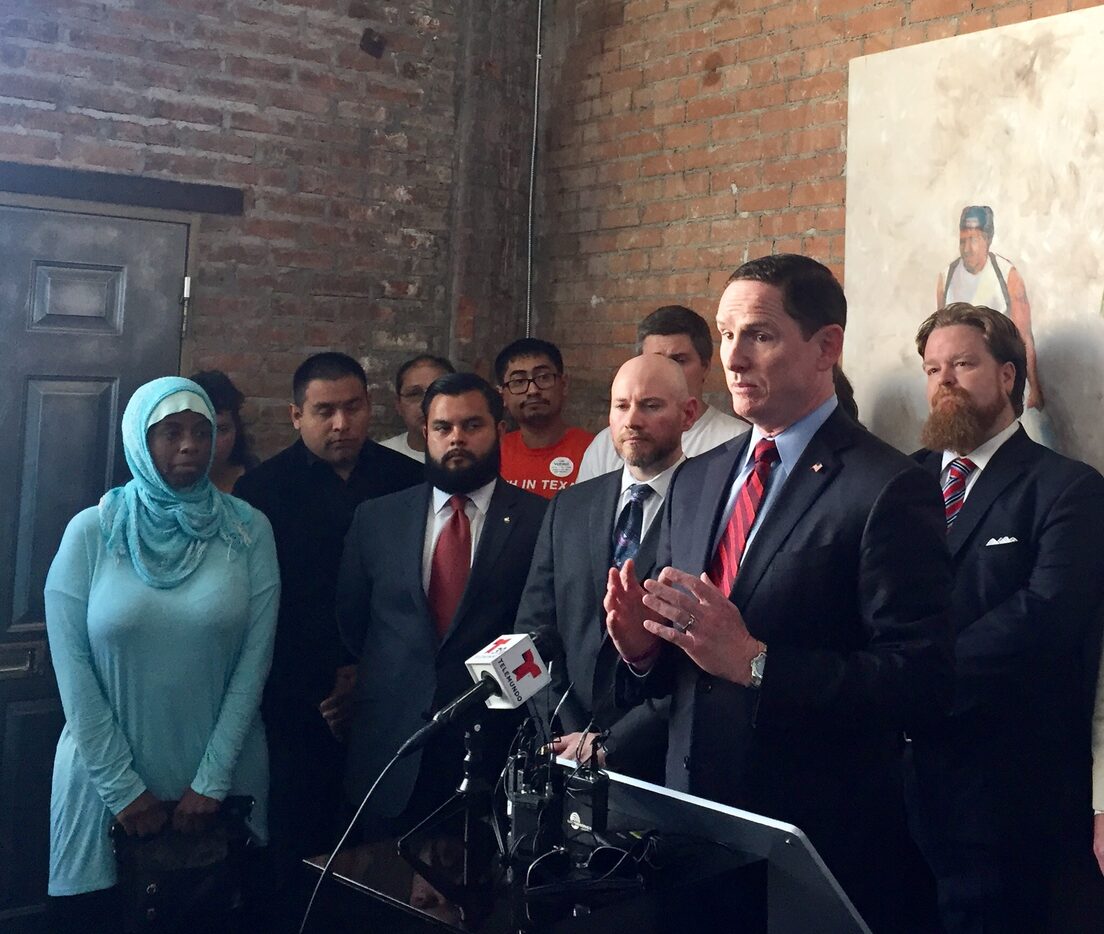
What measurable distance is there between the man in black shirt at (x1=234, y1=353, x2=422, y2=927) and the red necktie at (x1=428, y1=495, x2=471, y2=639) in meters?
0.42

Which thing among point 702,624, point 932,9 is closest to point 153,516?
point 702,624

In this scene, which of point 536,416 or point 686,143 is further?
point 686,143

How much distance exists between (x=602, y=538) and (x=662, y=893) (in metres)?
1.37

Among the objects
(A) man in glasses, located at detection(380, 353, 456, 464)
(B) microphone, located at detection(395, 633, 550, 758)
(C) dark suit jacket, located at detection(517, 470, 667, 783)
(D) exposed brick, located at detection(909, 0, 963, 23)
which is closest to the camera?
(B) microphone, located at detection(395, 633, 550, 758)

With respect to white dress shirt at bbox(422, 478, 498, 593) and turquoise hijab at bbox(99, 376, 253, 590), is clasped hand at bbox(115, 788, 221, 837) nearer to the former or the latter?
turquoise hijab at bbox(99, 376, 253, 590)

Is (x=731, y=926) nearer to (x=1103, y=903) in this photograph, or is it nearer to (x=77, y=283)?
(x=1103, y=903)

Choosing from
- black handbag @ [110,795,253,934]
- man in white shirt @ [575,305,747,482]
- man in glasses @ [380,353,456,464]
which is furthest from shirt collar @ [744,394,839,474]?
man in glasses @ [380,353,456,464]

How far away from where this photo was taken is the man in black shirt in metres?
3.34

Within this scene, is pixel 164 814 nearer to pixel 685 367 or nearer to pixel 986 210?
pixel 685 367

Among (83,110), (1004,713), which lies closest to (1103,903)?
(1004,713)

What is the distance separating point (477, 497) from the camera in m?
3.15

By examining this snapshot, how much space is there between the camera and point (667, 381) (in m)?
2.88

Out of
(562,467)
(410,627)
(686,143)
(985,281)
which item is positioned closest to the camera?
(410,627)

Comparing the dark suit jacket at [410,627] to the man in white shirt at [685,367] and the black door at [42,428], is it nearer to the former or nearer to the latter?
the man in white shirt at [685,367]
